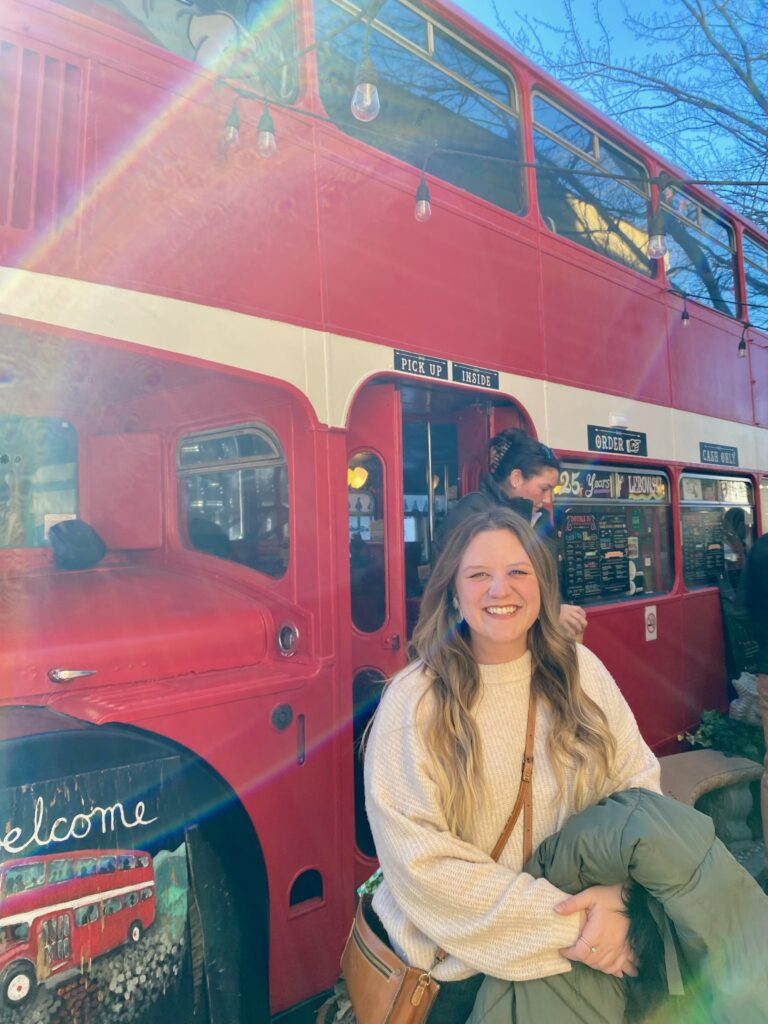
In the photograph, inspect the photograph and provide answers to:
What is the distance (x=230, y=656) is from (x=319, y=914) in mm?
885

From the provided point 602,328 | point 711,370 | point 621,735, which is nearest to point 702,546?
point 711,370

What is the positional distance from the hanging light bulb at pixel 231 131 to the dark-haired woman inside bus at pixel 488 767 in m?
1.45

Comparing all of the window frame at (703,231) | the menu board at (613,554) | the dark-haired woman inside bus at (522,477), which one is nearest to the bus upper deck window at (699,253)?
the window frame at (703,231)

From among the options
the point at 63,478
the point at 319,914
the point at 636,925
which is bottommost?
the point at 319,914

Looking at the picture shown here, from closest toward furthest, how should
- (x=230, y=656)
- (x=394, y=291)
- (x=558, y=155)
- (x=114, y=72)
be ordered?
(x=114, y=72) → (x=230, y=656) → (x=394, y=291) → (x=558, y=155)

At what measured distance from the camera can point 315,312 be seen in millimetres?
2678

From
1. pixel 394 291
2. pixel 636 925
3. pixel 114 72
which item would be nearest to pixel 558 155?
pixel 394 291

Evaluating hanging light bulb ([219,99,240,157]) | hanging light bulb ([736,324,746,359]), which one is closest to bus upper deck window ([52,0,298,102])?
hanging light bulb ([219,99,240,157])

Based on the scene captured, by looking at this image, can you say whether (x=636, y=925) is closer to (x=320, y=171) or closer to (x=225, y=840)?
(x=225, y=840)

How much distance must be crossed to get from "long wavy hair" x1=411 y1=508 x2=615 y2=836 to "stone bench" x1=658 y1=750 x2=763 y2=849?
3.05 metres

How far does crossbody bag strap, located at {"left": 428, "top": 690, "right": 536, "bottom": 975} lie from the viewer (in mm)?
1572

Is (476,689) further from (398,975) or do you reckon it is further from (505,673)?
(398,975)

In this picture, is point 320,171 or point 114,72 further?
point 320,171

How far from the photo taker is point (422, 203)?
9.64ft
